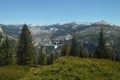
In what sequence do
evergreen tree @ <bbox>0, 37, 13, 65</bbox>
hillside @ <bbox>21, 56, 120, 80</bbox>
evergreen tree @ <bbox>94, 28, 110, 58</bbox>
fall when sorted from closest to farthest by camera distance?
1. hillside @ <bbox>21, 56, 120, 80</bbox>
2. evergreen tree @ <bbox>0, 37, 13, 65</bbox>
3. evergreen tree @ <bbox>94, 28, 110, 58</bbox>

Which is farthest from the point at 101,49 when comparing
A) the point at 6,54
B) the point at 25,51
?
the point at 6,54

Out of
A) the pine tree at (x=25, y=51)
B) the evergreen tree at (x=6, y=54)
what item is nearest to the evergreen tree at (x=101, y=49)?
the pine tree at (x=25, y=51)

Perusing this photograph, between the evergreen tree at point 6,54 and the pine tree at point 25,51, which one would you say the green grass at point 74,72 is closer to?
the pine tree at point 25,51

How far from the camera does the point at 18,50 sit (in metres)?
84.8

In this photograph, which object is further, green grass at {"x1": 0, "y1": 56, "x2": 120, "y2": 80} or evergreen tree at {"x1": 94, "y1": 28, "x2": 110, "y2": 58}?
evergreen tree at {"x1": 94, "y1": 28, "x2": 110, "y2": 58}

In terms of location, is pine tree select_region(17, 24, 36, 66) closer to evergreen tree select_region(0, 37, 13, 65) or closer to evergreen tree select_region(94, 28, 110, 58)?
evergreen tree select_region(0, 37, 13, 65)

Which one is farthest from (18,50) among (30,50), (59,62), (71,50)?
(59,62)

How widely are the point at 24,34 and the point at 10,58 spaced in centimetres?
975

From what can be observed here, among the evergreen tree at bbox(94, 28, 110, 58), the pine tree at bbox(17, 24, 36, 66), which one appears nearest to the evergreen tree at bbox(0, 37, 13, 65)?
the pine tree at bbox(17, 24, 36, 66)

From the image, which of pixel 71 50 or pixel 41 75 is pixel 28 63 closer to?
pixel 71 50

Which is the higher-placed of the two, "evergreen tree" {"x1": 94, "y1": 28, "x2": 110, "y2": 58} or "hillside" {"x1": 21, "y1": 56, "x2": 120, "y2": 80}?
"hillside" {"x1": 21, "y1": 56, "x2": 120, "y2": 80}

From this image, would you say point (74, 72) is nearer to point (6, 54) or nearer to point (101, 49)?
point (6, 54)

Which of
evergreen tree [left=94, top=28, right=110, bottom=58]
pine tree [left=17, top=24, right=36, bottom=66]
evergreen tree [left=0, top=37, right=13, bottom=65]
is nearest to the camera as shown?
pine tree [left=17, top=24, right=36, bottom=66]

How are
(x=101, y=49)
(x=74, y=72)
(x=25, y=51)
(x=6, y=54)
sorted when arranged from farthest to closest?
1. (x=101, y=49)
2. (x=6, y=54)
3. (x=25, y=51)
4. (x=74, y=72)
